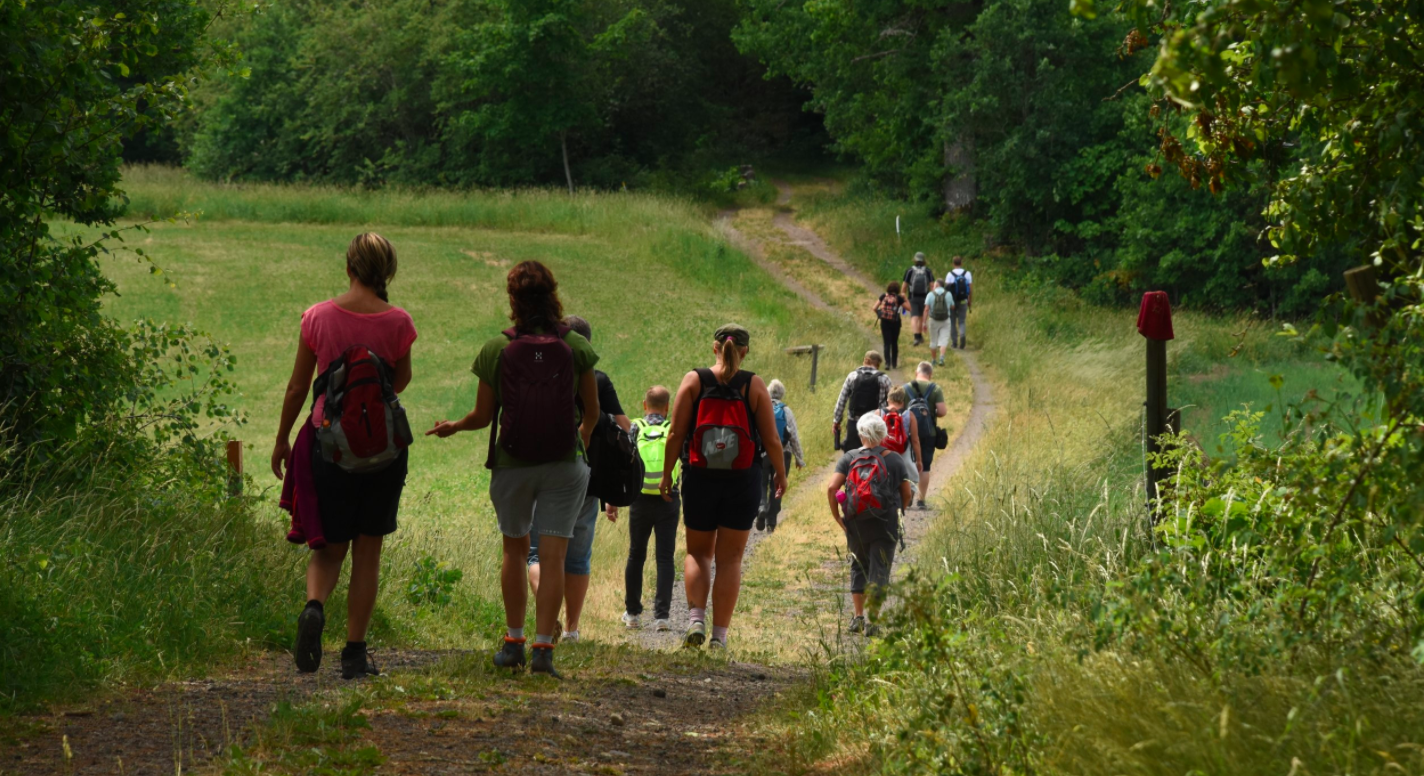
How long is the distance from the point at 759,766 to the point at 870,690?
2.53ft

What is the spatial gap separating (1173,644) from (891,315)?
716 inches

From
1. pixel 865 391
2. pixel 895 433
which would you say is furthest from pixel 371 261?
pixel 865 391

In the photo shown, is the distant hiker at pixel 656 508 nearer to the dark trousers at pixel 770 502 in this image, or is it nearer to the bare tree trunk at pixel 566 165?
the dark trousers at pixel 770 502

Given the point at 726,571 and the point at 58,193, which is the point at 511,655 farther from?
the point at 58,193

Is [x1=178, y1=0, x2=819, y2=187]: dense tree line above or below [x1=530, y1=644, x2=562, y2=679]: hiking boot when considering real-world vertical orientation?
above

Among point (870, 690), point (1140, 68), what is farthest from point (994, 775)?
point (1140, 68)

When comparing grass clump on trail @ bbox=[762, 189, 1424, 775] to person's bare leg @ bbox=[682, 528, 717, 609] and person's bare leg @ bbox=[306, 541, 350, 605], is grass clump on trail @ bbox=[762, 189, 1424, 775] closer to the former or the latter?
person's bare leg @ bbox=[682, 528, 717, 609]

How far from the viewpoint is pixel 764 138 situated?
2221 inches

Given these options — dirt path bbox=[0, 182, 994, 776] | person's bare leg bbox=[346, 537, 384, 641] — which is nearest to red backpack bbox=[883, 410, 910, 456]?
dirt path bbox=[0, 182, 994, 776]

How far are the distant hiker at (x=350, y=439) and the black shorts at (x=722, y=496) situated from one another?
6.86 ft

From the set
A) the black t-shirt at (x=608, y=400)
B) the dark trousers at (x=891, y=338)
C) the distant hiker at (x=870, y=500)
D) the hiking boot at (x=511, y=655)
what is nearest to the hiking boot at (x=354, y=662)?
the hiking boot at (x=511, y=655)

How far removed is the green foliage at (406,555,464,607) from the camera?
815 centimetres

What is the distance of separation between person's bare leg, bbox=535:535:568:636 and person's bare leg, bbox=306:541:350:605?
0.86 meters

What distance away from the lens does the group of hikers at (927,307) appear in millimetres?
22156
